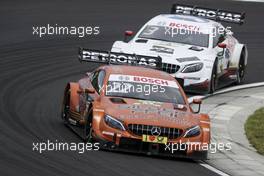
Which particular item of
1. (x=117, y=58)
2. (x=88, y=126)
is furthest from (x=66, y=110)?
(x=117, y=58)

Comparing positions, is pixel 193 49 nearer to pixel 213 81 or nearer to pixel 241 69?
pixel 213 81

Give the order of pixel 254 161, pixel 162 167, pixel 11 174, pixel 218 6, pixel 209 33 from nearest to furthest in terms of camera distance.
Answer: pixel 11 174 → pixel 162 167 → pixel 254 161 → pixel 209 33 → pixel 218 6

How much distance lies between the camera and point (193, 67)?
22406mm

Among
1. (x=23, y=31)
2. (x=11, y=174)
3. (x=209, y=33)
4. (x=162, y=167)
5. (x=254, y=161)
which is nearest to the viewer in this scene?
(x=11, y=174)

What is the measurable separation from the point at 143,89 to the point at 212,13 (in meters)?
9.17

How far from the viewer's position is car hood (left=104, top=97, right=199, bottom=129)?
16.3 m

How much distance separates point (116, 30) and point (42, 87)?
8.21 meters

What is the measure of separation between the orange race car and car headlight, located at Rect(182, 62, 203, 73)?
3.99 metres

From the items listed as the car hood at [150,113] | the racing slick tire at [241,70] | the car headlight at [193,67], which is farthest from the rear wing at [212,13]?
the car hood at [150,113]

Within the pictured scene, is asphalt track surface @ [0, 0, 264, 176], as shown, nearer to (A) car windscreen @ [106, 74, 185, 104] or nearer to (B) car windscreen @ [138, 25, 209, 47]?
(A) car windscreen @ [106, 74, 185, 104]

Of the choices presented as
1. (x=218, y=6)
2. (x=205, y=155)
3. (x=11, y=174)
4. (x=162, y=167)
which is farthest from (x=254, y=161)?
(x=218, y=6)

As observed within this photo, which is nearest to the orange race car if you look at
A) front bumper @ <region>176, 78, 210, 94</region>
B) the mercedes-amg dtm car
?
the mercedes-amg dtm car

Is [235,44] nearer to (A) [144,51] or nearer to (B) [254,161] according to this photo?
(A) [144,51]

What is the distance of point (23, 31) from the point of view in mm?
28484
